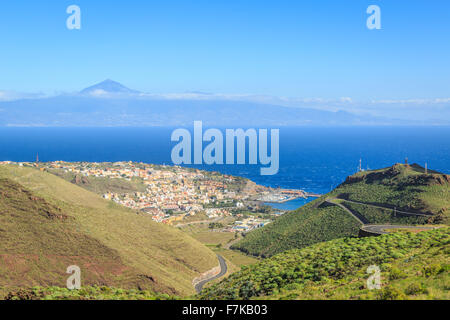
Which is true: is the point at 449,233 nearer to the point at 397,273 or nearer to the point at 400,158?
the point at 397,273

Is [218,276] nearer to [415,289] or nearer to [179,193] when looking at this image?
[415,289]

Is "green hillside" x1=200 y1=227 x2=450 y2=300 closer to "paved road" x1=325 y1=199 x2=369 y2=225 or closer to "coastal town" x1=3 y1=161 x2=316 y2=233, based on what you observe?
"paved road" x1=325 y1=199 x2=369 y2=225

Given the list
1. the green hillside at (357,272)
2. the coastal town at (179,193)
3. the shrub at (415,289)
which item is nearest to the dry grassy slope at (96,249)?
the green hillside at (357,272)

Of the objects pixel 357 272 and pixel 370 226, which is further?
pixel 370 226

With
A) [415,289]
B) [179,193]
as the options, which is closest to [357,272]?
[415,289]

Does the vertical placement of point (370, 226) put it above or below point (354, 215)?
above

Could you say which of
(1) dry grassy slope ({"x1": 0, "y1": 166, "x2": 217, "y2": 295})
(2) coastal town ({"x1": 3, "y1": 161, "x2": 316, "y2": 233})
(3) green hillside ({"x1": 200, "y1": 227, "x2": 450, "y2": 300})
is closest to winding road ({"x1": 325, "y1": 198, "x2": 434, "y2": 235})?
(3) green hillside ({"x1": 200, "y1": 227, "x2": 450, "y2": 300})
